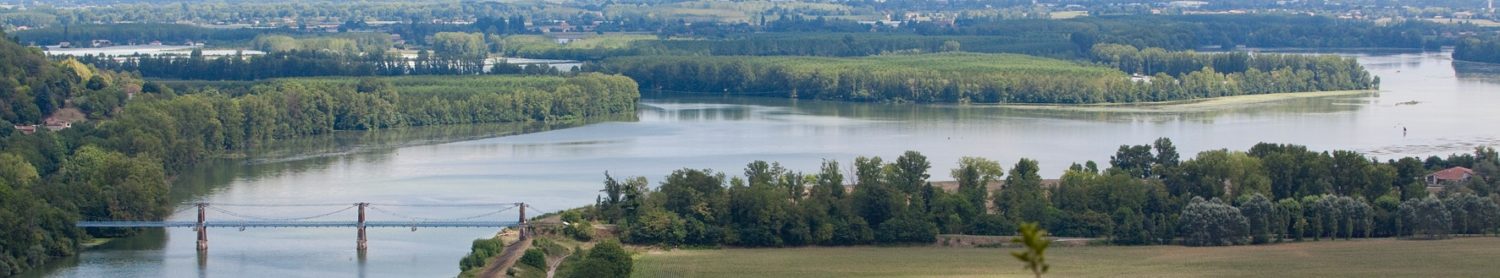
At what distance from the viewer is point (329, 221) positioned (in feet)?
87.1

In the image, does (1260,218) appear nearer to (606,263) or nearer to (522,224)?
(606,263)

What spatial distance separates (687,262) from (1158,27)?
4473cm

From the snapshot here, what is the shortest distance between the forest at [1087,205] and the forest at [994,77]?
19.3m

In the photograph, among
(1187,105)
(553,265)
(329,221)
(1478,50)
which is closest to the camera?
(553,265)

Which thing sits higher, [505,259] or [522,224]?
[522,224]

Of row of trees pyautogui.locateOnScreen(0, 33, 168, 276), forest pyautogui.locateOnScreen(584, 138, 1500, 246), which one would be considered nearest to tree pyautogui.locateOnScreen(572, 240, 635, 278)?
forest pyautogui.locateOnScreen(584, 138, 1500, 246)

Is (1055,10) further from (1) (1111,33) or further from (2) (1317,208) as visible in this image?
(2) (1317,208)

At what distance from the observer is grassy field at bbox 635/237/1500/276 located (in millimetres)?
22203

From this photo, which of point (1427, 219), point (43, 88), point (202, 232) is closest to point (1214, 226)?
point (1427, 219)

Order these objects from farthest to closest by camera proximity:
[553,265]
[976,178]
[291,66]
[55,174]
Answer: [291,66], [55,174], [976,178], [553,265]

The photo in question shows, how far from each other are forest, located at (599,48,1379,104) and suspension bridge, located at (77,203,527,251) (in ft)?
66.3

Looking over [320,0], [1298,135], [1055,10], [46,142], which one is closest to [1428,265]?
[1298,135]

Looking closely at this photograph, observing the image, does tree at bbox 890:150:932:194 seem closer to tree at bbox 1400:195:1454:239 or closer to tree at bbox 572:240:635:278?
tree at bbox 1400:195:1454:239

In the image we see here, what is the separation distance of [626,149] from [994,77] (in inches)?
532
